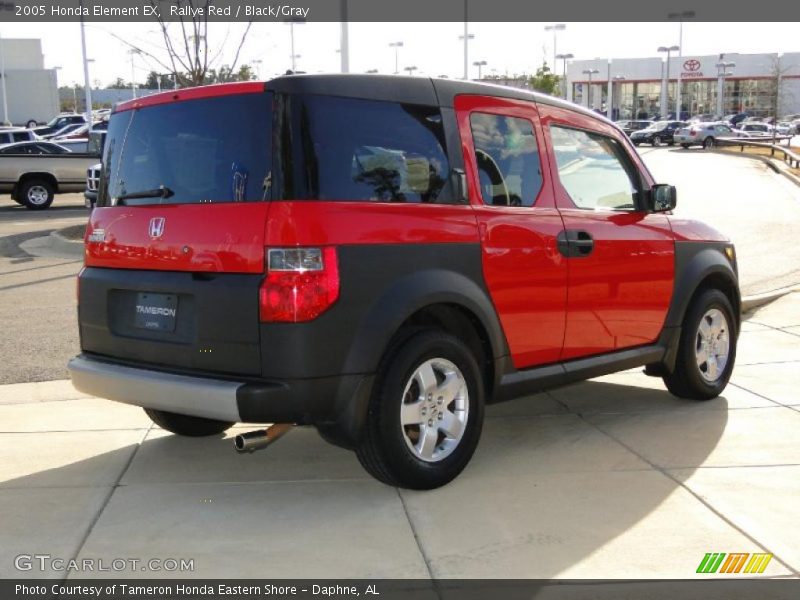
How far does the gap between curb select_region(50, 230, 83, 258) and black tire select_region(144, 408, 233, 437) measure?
985 cm

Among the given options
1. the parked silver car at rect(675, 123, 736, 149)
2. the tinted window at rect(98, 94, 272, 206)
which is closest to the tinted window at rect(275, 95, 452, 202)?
the tinted window at rect(98, 94, 272, 206)

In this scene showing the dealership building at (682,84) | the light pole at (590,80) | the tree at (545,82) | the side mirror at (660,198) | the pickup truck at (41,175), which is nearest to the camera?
the side mirror at (660,198)

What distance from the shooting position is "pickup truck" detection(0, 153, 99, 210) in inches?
910

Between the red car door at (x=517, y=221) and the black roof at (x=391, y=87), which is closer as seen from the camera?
the black roof at (x=391, y=87)

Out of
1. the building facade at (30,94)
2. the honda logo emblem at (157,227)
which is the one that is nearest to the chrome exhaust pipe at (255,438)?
the honda logo emblem at (157,227)

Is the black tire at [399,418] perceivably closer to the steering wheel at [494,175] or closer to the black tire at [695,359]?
the steering wheel at [494,175]

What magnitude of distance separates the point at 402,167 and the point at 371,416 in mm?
1238

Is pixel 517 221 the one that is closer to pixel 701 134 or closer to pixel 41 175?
pixel 41 175

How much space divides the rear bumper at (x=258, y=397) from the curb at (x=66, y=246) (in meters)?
11.0

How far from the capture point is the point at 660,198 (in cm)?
614

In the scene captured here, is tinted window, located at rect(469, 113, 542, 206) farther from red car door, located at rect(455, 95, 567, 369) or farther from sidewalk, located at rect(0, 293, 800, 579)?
sidewalk, located at rect(0, 293, 800, 579)

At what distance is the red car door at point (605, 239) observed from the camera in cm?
551

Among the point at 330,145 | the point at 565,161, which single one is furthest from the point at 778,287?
the point at 330,145

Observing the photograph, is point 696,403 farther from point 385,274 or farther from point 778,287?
point 778,287
